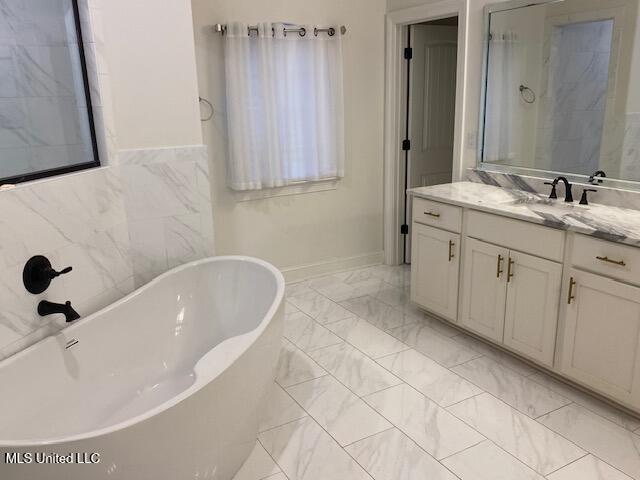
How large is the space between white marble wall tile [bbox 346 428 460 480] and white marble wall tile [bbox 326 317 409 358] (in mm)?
787

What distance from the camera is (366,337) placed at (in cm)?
332

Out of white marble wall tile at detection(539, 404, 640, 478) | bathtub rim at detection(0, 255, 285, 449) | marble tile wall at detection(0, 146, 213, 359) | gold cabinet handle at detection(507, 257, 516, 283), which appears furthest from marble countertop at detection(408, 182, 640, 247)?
marble tile wall at detection(0, 146, 213, 359)

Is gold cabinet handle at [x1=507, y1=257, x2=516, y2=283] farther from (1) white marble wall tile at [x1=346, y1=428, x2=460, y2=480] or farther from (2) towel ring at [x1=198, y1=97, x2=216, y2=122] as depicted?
(2) towel ring at [x1=198, y1=97, x2=216, y2=122]

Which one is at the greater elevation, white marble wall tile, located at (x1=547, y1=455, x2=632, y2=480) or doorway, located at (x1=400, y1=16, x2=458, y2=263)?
doorway, located at (x1=400, y1=16, x2=458, y2=263)

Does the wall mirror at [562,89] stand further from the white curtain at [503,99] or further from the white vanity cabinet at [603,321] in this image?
the white vanity cabinet at [603,321]

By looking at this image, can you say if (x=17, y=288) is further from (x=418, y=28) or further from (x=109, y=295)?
(x=418, y=28)

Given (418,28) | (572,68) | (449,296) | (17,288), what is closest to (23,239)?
(17,288)

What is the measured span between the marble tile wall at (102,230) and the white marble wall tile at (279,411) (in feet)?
3.18

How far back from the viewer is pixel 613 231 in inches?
91.8

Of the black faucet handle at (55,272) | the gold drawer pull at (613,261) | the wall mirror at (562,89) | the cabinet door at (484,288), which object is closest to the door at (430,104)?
the wall mirror at (562,89)

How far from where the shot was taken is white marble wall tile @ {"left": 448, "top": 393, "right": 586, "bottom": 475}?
219cm

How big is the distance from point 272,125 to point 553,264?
2132mm

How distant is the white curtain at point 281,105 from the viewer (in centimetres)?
365

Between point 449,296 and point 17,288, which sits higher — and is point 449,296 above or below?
below
